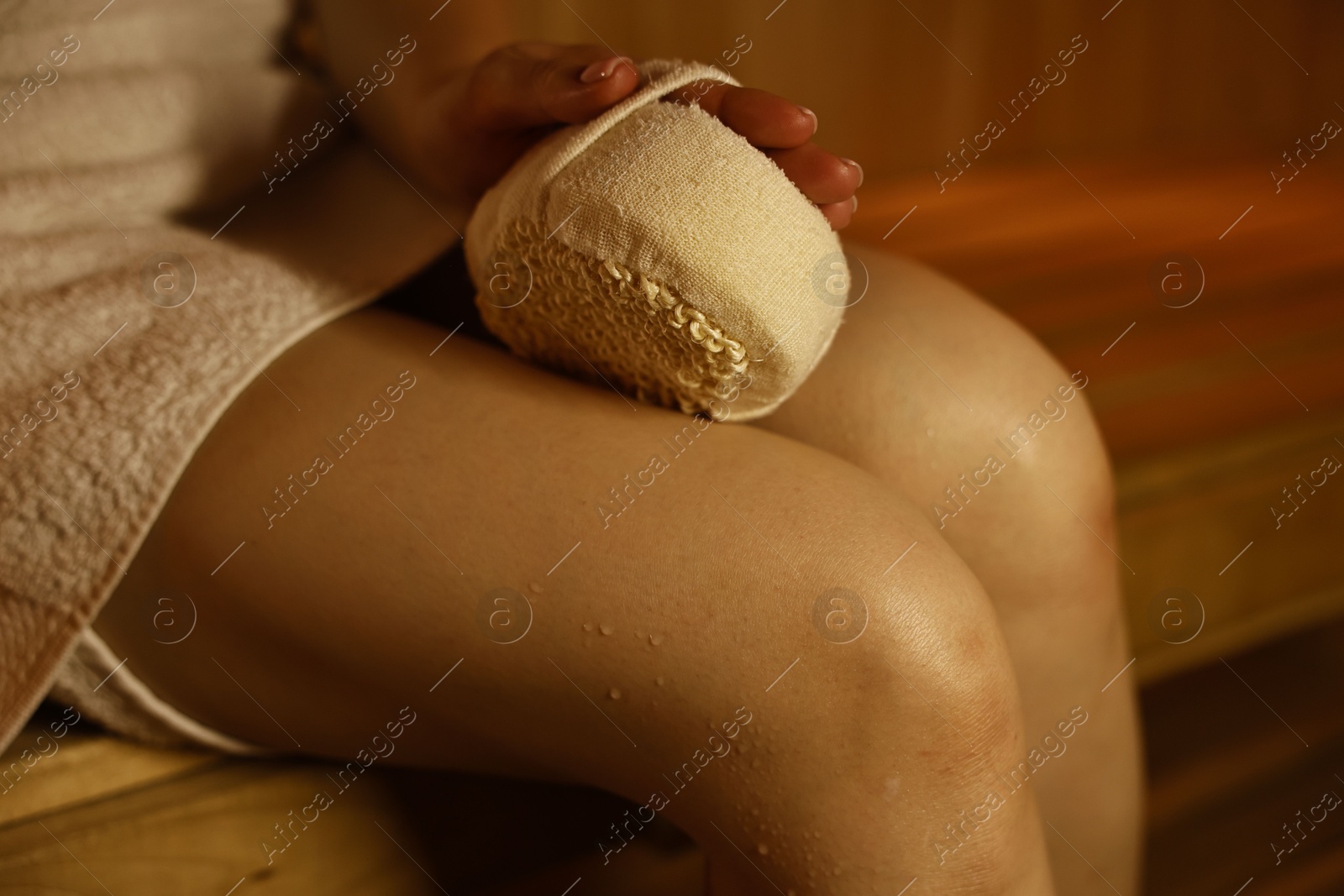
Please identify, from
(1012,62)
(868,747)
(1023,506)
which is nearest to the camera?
(868,747)

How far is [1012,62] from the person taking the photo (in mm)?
1833

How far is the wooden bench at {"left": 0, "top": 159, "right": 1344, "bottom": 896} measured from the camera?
40 cm

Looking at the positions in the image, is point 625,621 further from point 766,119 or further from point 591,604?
point 766,119

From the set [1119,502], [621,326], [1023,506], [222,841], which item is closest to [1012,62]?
[1119,502]

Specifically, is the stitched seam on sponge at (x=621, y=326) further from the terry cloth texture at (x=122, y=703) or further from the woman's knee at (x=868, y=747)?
the terry cloth texture at (x=122, y=703)

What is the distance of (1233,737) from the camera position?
2.70ft

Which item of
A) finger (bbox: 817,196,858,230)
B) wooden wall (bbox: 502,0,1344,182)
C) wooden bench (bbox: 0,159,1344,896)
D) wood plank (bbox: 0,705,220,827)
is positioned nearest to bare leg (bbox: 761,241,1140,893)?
finger (bbox: 817,196,858,230)

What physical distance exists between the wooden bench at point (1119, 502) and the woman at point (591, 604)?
4 cm

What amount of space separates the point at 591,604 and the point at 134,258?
24 cm

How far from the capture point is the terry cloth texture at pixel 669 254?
331mm

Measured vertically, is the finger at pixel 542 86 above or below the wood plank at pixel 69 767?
above

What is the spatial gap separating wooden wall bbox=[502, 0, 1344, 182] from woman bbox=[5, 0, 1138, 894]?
1101 millimetres

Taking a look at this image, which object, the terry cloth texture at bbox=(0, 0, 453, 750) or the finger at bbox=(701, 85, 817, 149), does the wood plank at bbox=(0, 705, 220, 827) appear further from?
the finger at bbox=(701, 85, 817, 149)

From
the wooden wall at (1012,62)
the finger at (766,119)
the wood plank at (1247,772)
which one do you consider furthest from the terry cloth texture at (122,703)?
the wooden wall at (1012,62)
